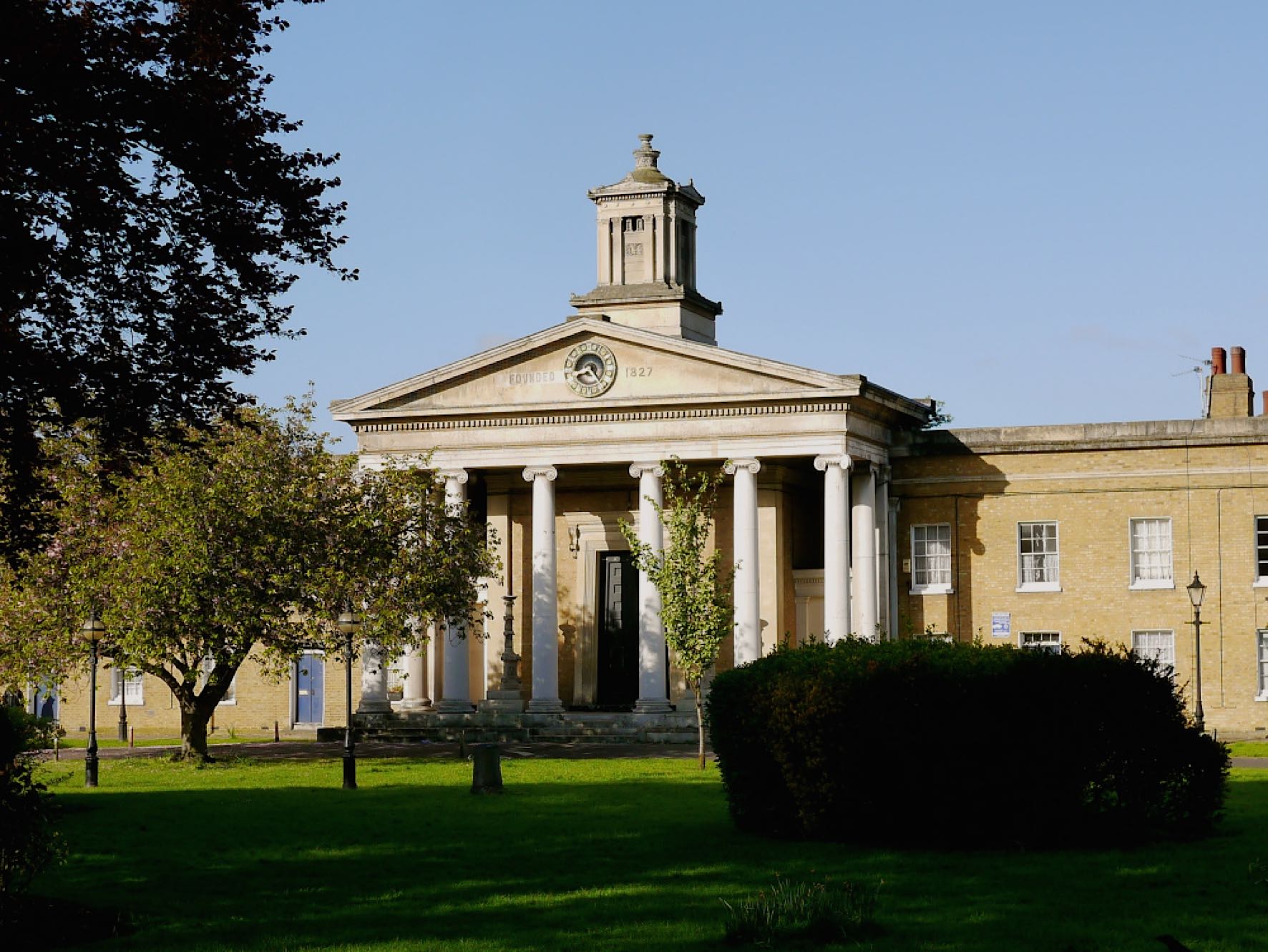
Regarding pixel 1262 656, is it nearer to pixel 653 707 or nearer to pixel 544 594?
pixel 653 707

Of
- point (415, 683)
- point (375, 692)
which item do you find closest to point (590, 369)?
point (415, 683)

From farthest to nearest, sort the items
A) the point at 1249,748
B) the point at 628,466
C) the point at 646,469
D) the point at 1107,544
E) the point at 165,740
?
the point at 165,740, the point at 628,466, the point at 1107,544, the point at 646,469, the point at 1249,748

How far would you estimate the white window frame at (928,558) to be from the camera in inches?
1959

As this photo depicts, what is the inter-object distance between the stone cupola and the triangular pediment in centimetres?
528

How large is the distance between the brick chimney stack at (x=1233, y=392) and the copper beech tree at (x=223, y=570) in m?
22.9

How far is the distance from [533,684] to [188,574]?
1369 centimetres

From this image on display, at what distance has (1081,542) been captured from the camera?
159 feet

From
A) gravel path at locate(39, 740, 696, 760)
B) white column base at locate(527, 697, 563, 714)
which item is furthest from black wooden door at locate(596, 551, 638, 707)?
gravel path at locate(39, 740, 696, 760)

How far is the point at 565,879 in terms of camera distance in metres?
17.7

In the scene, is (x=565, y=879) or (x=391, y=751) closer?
(x=565, y=879)

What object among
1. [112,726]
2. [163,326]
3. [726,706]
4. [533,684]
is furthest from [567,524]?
[163,326]

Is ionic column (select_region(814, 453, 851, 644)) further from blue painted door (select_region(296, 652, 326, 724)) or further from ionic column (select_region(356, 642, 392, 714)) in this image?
blue painted door (select_region(296, 652, 326, 724))

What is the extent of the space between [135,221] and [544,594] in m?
30.6

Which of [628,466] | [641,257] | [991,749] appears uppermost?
[641,257]
